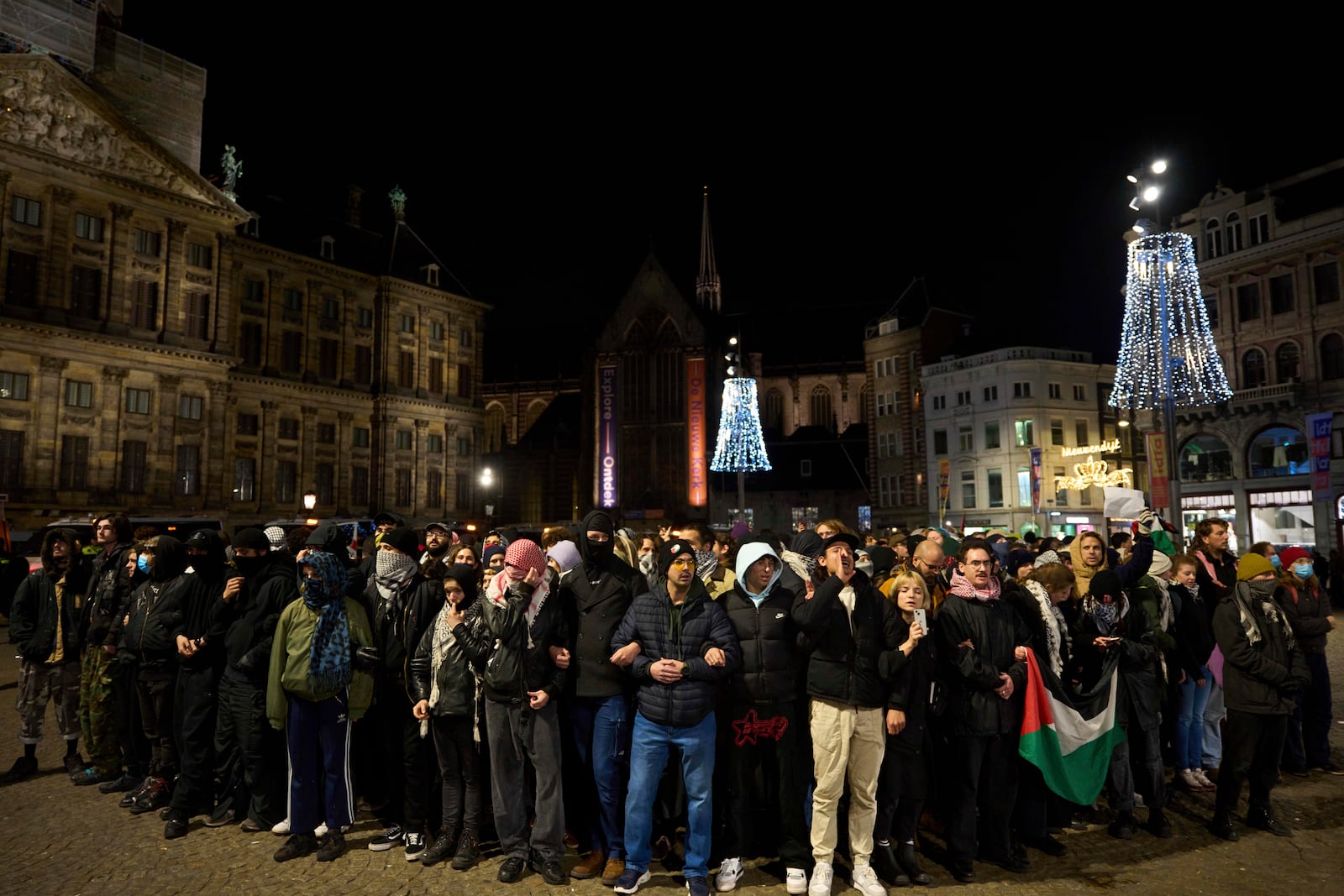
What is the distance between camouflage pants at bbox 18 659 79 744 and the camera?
826 centimetres

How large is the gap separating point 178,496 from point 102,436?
396 cm

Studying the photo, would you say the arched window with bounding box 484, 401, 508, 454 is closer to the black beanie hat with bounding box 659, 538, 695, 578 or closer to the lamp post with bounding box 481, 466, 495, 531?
the lamp post with bounding box 481, 466, 495, 531

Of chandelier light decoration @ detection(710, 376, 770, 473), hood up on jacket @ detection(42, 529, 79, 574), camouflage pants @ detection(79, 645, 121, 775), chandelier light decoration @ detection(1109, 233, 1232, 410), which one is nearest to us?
camouflage pants @ detection(79, 645, 121, 775)

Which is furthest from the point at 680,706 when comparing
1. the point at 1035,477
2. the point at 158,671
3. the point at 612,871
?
the point at 1035,477

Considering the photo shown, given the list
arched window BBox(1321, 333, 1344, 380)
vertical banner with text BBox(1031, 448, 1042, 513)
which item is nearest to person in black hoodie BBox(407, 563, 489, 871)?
vertical banner with text BBox(1031, 448, 1042, 513)

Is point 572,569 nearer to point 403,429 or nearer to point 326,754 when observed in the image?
point 326,754

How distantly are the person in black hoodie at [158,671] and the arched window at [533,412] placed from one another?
211ft

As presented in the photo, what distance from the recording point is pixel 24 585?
27.2 ft

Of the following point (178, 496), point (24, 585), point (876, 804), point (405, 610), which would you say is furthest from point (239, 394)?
point (876, 804)

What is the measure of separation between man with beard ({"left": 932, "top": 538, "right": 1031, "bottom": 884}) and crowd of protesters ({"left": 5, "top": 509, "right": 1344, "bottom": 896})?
20 millimetres

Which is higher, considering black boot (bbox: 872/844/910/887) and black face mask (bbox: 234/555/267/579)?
black face mask (bbox: 234/555/267/579)

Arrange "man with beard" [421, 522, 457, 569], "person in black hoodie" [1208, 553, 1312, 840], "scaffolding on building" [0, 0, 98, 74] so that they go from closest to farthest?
"person in black hoodie" [1208, 553, 1312, 840] < "man with beard" [421, 522, 457, 569] < "scaffolding on building" [0, 0, 98, 74]

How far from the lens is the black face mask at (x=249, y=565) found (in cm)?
693

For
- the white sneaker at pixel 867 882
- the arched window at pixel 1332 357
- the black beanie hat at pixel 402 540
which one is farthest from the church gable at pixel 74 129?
the arched window at pixel 1332 357
